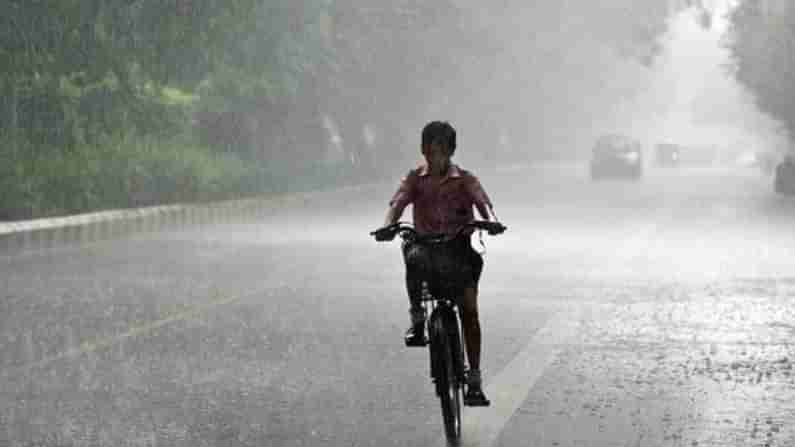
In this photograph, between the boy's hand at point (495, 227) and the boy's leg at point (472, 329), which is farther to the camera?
the boy's leg at point (472, 329)

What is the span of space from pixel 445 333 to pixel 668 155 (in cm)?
8989

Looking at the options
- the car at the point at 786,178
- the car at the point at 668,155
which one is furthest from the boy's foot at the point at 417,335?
the car at the point at 668,155

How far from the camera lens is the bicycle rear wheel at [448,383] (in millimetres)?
7266

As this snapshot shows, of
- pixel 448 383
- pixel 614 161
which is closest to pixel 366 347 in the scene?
A: pixel 448 383

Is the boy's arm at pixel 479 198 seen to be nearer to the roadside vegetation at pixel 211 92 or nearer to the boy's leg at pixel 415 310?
the boy's leg at pixel 415 310

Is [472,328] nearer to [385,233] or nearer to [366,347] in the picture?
[385,233]

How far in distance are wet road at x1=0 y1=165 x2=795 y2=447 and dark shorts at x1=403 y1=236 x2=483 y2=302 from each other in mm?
818

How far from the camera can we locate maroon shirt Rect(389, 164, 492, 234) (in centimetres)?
745

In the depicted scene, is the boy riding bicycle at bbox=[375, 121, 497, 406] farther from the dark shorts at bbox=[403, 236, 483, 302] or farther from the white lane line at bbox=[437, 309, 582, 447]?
the white lane line at bbox=[437, 309, 582, 447]

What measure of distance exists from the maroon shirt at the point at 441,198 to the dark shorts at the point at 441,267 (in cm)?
15

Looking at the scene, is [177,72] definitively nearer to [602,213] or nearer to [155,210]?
[155,210]

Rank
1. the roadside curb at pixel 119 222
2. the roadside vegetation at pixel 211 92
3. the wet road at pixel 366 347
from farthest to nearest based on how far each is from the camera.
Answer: the roadside vegetation at pixel 211 92 → the roadside curb at pixel 119 222 → the wet road at pixel 366 347

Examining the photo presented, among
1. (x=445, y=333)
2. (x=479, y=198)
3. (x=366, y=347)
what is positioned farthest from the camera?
(x=366, y=347)

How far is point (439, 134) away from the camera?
7461 millimetres
